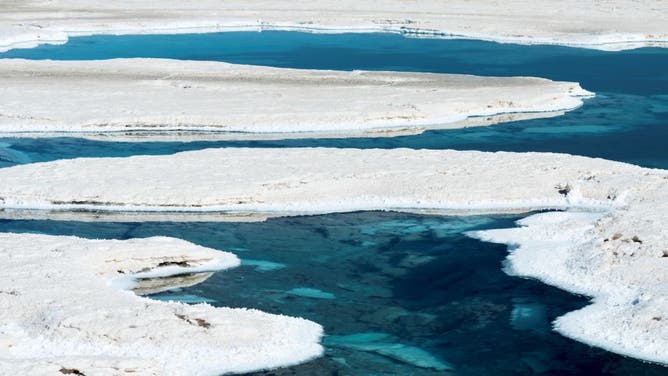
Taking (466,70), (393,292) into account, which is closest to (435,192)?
(393,292)

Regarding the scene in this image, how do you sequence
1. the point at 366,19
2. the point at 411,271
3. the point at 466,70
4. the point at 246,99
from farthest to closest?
the point at 366,19
the point at 466,70
the point at 246,99
the point at 411,271

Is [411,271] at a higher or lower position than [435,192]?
lower

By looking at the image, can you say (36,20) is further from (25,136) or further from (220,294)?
(220,294)

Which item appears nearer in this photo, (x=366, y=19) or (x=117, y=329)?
(x=117, y=329)

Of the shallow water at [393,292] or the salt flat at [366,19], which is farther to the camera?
the salt flat at [366,19]

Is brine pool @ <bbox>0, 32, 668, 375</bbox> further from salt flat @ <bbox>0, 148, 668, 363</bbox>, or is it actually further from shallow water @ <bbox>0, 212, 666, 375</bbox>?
salt flat @ <bbox>0, 148, 668, 363</bbox>

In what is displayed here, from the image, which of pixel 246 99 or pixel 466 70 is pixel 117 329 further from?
pixel 466 70

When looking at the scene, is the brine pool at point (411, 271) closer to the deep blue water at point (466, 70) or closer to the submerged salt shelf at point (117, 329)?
the deep blue water at point (466, 70)

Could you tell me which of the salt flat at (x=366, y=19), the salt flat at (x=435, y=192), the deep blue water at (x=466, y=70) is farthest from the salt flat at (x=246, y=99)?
the salt flat at (x=366, y=19)

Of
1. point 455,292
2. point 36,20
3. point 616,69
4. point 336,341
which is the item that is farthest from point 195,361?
point 36,20
